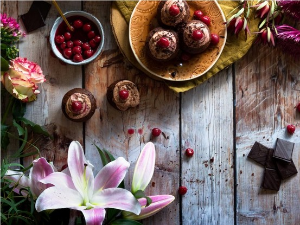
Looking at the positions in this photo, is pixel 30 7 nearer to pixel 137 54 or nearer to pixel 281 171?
pixel 137 54

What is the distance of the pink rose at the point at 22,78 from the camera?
127 cm

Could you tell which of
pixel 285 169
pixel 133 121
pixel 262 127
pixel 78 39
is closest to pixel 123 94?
pixel 133 121

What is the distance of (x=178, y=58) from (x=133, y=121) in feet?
0.88

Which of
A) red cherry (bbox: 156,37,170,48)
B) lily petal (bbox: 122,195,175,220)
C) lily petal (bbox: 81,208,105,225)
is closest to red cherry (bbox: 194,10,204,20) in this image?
red cherry (bbox: 156,37,170,48)

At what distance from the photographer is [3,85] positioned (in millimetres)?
1397

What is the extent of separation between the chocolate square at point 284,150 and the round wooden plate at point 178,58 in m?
0.37

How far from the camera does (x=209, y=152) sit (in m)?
1.45

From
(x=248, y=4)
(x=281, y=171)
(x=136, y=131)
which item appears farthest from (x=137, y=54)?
(x=281, y=171)

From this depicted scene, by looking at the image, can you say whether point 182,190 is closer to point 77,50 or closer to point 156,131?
point 156,131

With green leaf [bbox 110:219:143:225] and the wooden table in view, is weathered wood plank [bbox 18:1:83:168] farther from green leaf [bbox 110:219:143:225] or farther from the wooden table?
green leaf [bbox 110:219:143:225]

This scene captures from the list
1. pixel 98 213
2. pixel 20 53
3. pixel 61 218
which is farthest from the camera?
pixel 20 53

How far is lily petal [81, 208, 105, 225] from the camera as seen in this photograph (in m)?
1.11

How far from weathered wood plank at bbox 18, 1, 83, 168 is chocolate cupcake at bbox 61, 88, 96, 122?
5 centimetres

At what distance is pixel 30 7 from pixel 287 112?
972 mm
